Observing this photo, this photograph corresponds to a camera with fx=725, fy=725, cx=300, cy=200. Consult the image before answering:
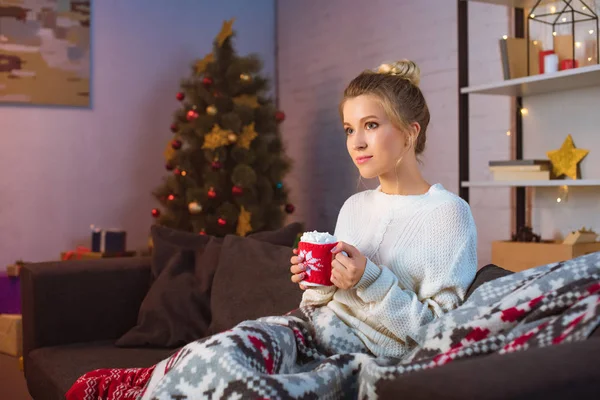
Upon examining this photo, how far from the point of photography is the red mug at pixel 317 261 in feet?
4.66

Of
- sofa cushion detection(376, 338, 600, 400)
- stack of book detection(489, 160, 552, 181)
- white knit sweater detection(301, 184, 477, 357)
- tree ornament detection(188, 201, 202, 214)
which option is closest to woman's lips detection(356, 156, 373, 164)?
white knit sweater detection(301, 184, 477, 357)

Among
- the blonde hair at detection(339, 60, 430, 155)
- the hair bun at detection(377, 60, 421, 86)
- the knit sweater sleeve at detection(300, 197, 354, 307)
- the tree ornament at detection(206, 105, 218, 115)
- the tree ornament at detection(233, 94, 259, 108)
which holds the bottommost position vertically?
the knit sweater sleeve at detection(300, 197, 354, 307)

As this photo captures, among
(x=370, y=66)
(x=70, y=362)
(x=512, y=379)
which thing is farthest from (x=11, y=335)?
(x=512, y=379)

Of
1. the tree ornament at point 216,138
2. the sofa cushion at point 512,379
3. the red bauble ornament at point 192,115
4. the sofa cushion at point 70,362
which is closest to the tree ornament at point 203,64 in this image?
the red bauble ornament at point 192,115

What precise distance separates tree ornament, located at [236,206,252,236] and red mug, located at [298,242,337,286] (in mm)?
2651

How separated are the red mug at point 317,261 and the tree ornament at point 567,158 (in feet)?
5.76

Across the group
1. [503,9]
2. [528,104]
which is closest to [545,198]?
[528,104]

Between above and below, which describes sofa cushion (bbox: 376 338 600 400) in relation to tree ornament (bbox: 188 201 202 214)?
below

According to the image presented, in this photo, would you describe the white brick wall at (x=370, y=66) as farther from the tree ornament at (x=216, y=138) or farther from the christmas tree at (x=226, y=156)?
→ the tree ornament at (x=216, y=138)

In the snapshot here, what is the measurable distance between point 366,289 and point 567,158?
68.2 inches

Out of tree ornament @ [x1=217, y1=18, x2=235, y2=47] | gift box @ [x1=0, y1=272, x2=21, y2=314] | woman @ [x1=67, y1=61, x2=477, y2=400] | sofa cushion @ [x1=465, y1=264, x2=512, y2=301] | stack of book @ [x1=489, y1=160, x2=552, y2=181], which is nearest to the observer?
woman @ [x1=67, y1=61, x2=477, y2=400]

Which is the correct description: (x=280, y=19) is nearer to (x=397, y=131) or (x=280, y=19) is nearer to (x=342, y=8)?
(x=342, y=8)

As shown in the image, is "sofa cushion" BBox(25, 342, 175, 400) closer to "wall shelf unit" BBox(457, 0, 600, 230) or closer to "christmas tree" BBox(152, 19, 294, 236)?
"wall shelf unit" BBox(457, 0, 600, 230)

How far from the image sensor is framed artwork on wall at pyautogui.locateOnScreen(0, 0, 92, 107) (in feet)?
14.7
